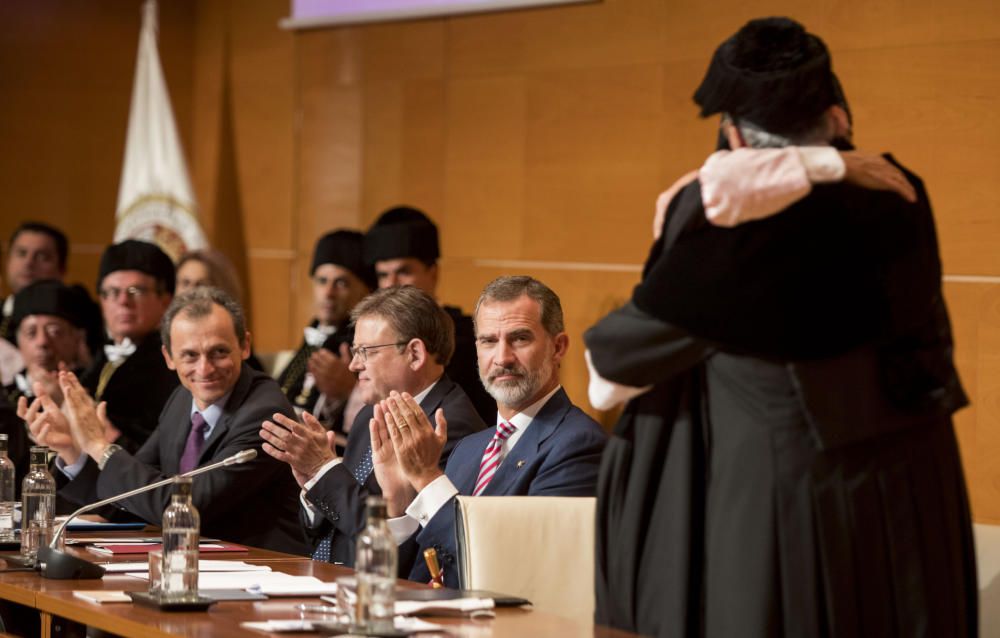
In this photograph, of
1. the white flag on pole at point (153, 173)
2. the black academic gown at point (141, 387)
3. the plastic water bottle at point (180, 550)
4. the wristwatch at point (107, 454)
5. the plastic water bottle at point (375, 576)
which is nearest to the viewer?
the plastic water bottle at point (375, 576)

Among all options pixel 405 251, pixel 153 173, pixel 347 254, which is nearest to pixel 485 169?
pixel 347 254

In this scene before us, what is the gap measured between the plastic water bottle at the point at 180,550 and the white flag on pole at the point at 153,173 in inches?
205

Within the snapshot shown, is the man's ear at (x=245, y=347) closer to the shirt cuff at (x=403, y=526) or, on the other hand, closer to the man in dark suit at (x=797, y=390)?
the shirt cuff at (x=403, y=526)

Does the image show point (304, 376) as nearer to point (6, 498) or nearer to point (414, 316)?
point (414, 316)

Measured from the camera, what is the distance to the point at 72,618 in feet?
9.47

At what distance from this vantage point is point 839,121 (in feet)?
8.69

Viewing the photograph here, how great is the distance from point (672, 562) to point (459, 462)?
53.8 inches

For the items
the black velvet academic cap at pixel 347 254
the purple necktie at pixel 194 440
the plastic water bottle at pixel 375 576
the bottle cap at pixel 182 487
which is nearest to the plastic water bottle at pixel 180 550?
the bottle cap at pixel 182 487

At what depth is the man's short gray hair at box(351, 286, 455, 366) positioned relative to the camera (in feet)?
13.7

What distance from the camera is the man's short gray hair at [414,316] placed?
13.7 feet

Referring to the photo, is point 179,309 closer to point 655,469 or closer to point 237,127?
point 655,469

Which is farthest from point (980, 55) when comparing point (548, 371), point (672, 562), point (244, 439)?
point (672, 562)

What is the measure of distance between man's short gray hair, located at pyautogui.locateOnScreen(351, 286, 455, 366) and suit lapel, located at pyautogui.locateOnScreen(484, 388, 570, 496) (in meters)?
0.55

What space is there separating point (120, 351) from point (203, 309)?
1450mm
